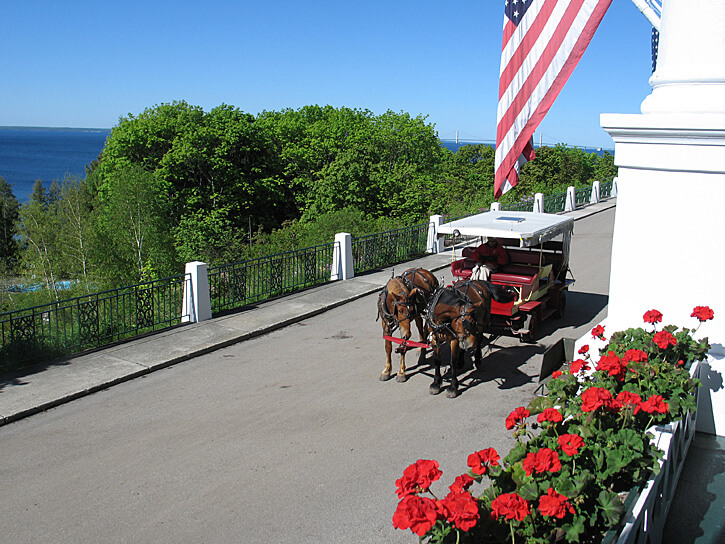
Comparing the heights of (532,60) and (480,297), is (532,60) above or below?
above

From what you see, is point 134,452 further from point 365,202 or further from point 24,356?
point 365,202

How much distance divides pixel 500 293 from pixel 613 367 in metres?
6.12

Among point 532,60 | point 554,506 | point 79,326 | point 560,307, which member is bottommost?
point 560,307

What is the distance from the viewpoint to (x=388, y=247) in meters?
19.2

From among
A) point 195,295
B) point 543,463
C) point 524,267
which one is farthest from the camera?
point 195,295

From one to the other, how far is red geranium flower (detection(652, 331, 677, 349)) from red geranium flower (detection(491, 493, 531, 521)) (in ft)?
7.55

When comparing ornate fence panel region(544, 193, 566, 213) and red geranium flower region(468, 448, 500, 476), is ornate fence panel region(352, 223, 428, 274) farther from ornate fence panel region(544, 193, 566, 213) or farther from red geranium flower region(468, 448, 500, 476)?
red geranium flower region(468, 448, 500, 476)

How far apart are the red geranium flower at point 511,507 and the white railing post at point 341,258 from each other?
14.3 meters

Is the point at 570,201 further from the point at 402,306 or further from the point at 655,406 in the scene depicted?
the point at 655,406

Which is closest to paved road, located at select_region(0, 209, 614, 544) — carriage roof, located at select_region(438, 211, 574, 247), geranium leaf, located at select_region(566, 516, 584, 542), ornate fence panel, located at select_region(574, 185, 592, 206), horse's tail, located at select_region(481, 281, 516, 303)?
horse's tail, located at select_region(481, 281, 516, 303)

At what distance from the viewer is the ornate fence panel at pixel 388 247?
18.2 m

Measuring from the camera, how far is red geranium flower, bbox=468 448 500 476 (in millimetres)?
3118

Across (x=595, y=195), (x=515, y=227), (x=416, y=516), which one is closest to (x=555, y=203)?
(x=595, y=195)

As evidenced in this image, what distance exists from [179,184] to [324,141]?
480 inches
